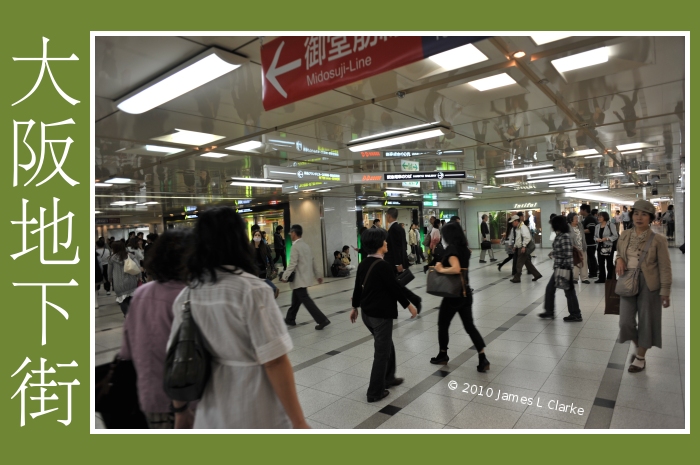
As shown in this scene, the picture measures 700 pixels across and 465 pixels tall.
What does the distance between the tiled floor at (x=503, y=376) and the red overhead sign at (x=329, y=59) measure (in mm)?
2476

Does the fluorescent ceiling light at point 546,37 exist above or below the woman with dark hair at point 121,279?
above

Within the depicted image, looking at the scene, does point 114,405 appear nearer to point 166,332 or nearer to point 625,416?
point 166,332

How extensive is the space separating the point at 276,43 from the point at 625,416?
3704mm

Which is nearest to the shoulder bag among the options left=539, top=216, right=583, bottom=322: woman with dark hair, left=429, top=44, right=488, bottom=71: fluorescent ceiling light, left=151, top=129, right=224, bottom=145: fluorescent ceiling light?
left=429, top=44, right=488, bottom=71: fluorescent ceiling light

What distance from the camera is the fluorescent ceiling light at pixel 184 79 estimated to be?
3289mm

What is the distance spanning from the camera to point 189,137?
5895 mm

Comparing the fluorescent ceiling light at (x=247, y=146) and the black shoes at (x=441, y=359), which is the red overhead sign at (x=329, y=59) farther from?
the fluorescent ceiling light at (x=247, y=146)

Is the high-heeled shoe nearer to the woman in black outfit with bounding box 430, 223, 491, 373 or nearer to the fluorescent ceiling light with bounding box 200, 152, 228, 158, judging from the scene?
the woman in black outfit with bounding box 430, 223, 491, 373

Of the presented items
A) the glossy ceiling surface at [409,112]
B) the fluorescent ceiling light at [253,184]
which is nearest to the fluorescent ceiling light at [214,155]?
the glossy ceiling surface at [409,112]

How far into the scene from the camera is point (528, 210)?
23.4m

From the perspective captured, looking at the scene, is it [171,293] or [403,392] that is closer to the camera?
[171,293]

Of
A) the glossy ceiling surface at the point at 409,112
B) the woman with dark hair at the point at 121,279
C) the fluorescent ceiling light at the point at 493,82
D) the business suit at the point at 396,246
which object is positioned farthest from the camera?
the woman with dark hair at the point at 121,279

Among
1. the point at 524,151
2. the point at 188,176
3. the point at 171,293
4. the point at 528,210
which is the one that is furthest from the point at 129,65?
the point at 528,210

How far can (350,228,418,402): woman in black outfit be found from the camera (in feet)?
11.7
